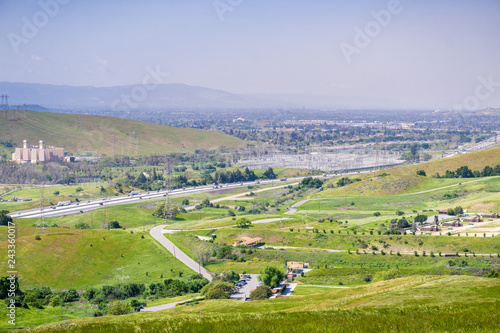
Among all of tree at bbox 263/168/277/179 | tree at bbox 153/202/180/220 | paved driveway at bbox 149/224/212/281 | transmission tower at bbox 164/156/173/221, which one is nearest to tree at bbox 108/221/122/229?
paved driveway at bbox 149/224/212/281

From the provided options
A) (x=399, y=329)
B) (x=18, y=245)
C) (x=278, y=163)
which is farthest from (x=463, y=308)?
(x=278, y=163)

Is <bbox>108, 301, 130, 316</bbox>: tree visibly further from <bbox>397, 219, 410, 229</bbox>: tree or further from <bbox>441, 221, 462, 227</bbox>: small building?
<bbox>441, 221, 462, 227</bbox>: small building

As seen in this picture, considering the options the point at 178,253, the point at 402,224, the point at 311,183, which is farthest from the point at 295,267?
the point at 311,183

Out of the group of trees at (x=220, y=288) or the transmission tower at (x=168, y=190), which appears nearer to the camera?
the group of trees at (x=220, y=288)

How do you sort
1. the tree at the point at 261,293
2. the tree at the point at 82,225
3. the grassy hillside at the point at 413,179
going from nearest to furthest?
the tree at the point at 261,293
the tree at the point at 82,225
the grassy hillside at the point at 413,179

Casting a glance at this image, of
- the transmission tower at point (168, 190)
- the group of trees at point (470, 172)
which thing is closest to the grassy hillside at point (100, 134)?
the transmission tower at point (168, 190)

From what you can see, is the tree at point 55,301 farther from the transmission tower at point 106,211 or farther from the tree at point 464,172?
the tree at point 464,172
